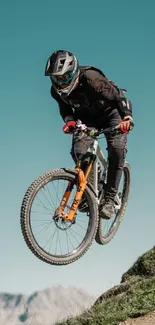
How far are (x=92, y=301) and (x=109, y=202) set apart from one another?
3458 mm

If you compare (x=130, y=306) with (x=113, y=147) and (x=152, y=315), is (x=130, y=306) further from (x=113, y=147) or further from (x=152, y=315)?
(x=113, y=147)

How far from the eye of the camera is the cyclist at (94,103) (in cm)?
856

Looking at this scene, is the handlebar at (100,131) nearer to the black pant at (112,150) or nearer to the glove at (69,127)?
the black pant at (112,150)

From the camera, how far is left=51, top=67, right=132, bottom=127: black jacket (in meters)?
8.97

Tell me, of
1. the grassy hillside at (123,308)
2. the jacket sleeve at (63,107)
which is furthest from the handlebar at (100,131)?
the grassy hillside at (123,308)

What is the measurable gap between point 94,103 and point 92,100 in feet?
0.37

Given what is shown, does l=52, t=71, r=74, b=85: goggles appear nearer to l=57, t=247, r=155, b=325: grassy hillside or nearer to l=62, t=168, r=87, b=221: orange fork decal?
l=62, t=168, r=87, b=221: orange fork decal

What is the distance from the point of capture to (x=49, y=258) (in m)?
8.76

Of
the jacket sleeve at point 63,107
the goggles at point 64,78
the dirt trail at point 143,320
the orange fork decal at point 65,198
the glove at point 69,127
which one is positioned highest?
the goggles at point 64,78

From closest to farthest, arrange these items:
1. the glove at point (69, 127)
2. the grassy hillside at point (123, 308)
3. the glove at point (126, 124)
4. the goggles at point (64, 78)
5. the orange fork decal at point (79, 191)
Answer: the grassy hillside at point (123, 308)
the goggles at point (64, 78)
the orange fork decal at point (79, 191)
the glove at point (126, 124)
the glove at point (69, 127)

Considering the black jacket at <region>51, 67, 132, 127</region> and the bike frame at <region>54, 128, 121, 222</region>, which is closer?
the bike frame at <region>54, 128, 121, 222</region>

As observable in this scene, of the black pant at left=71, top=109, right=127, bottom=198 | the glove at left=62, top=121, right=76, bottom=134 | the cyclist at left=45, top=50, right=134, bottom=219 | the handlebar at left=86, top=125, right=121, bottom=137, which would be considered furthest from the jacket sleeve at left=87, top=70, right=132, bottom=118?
the glove at left=62, top=121, right=76, bottom=134

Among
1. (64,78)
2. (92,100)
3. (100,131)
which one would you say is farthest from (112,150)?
(64,78)

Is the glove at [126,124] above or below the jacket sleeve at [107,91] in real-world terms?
below
